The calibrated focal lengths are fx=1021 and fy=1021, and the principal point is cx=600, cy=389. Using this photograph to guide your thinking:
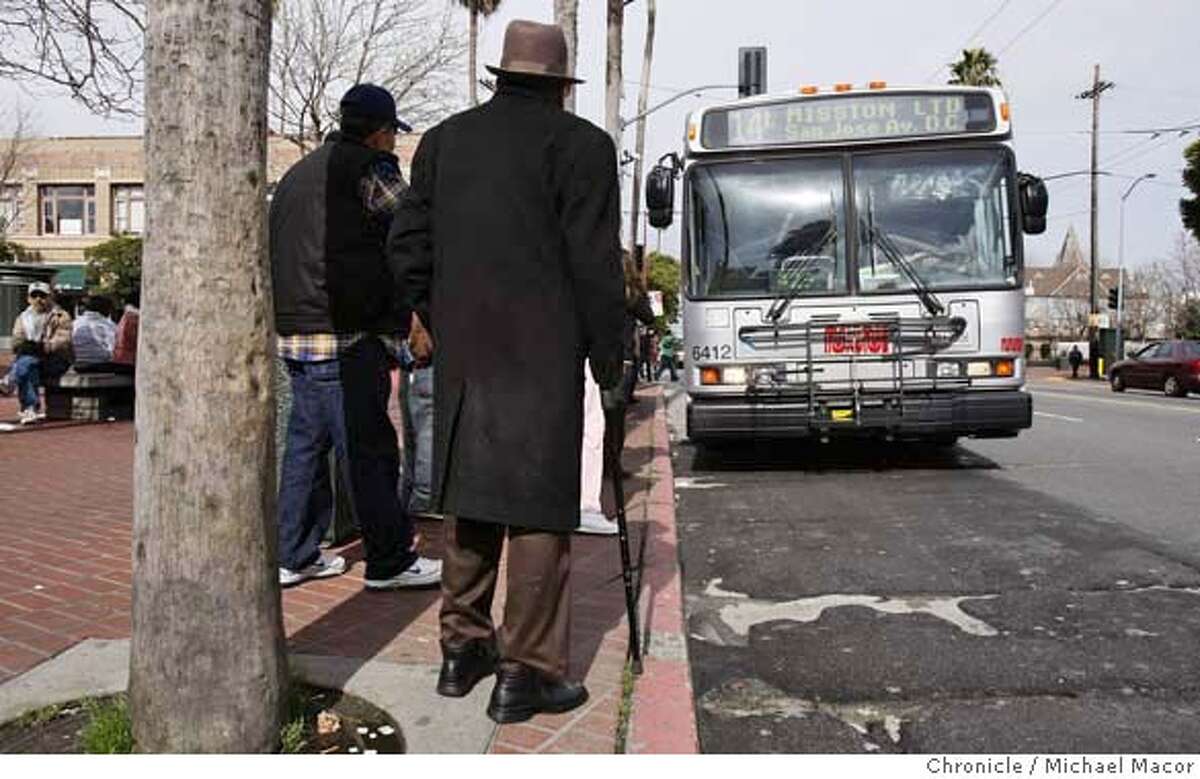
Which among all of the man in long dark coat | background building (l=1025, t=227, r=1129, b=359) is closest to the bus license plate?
the man in long dark coat

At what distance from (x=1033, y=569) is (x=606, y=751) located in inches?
124

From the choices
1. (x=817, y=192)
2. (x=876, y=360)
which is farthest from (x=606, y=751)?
(x=817, y=192)

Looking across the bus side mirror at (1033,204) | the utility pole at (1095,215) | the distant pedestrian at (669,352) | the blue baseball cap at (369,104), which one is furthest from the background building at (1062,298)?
the blue baseball cap at (369,104)

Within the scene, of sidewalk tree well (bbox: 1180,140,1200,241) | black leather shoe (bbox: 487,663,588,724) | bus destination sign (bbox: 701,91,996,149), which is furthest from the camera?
sidewalk tree well (bbox: 1180,140,1200,241)

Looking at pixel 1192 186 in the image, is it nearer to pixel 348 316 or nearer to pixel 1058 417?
pixel 1058 417

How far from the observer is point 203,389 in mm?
2506

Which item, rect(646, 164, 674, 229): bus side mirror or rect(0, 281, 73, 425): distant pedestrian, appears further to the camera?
rect(0, 281, 73, 425): distant pedestrian

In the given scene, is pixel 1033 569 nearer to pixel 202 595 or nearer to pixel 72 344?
pixel 202 595

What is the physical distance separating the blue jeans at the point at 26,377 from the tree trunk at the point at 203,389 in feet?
35.5

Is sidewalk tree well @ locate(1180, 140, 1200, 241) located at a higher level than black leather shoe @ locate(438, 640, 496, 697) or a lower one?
higher

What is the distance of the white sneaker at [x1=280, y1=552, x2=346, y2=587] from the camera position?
4500 millimetres

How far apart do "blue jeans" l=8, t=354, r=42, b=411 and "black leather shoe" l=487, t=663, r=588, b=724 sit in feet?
35.5

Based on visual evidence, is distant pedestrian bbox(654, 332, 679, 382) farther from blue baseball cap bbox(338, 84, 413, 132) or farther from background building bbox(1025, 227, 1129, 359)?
background building bbox(1025, 227, 1129, 359)

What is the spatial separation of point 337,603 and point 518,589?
1.47m
